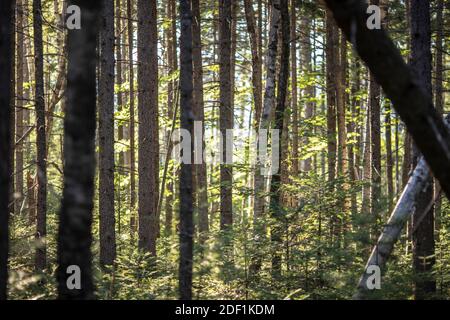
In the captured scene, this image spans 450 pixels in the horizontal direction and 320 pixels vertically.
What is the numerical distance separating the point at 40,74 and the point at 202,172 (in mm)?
8199

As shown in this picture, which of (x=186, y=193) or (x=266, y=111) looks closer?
(x=186, y=193)

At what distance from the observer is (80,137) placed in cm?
521

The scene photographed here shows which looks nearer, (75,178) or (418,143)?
(75,178)

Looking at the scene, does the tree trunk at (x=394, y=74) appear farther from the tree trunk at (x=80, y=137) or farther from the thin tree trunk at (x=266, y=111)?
the thin tree trunk at (x=266, y=111)

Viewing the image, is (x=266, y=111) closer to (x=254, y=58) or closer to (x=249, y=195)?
(x=249, y=195)

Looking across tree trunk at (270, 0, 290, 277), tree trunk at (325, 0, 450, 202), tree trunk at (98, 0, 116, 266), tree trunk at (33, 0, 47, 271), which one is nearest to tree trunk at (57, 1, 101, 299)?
tree trunk at (325, 0, 450, 202)

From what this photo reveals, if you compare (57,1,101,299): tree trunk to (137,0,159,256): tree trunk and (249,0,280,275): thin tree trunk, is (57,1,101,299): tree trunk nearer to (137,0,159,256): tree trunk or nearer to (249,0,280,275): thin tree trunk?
(249,0,280,275): thin tree trunk

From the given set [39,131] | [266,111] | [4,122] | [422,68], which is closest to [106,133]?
[39,131]

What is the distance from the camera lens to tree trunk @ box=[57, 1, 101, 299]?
5.22 metres

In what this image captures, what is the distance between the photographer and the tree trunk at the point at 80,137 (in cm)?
522

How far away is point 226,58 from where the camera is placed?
14.8 m

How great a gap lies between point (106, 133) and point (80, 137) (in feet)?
25.0
